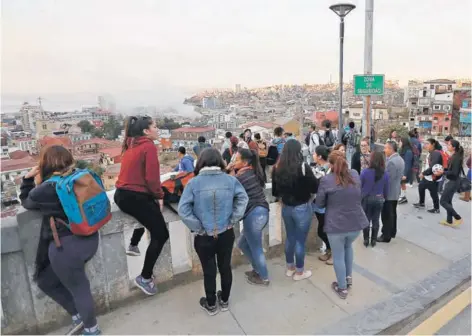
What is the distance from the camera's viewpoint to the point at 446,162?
5793 mm

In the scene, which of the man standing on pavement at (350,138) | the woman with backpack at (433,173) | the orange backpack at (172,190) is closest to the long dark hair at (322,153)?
the orange backpack at (172,190)

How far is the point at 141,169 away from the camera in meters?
2.73

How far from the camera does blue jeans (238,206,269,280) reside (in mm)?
3096

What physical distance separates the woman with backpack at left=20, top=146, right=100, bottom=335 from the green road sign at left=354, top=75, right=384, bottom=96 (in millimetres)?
5878

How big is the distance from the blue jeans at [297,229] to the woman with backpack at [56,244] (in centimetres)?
184

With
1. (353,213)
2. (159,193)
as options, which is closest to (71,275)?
(159,193)

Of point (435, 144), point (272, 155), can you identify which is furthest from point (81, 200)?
point (435, 144)

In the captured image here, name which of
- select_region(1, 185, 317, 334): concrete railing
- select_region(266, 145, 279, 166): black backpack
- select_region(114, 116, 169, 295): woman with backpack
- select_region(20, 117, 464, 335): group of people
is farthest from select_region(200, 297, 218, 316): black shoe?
select_region(266, 145, 279, 166): black backpack

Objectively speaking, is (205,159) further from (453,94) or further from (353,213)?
(453,94)

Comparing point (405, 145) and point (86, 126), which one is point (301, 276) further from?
point (86, 126)

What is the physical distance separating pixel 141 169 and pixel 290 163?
1409mm

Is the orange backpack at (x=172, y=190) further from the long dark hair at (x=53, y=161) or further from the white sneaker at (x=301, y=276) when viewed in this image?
the white sneaker at (x=301, y=276)

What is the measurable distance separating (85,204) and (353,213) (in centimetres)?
232

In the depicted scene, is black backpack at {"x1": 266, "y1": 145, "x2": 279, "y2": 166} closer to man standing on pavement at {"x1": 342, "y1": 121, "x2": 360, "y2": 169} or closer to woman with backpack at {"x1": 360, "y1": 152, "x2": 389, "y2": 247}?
man standing on pavement at {"x1": 342, "y1": 121, "x2": 360, "y2": 169}
